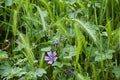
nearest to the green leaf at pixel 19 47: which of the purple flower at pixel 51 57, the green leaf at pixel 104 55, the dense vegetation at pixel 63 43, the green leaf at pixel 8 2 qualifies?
the dense vegetation at pixel 63 43

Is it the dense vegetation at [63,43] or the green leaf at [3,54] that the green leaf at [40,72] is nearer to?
the dense vegetation at [63,43]

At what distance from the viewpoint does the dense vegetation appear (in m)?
1.40

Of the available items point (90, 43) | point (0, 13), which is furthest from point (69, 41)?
point (0, 13)

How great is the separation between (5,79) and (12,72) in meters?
0.11

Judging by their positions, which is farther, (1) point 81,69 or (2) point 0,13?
(2) point 0,13

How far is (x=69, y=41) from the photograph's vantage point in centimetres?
150

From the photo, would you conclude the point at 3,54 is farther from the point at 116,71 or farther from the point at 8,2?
the point at 116,71

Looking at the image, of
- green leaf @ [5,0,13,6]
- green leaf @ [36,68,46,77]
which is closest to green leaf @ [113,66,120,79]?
green leaf @ [36,68,46,77]

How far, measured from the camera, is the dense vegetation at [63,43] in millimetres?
1404

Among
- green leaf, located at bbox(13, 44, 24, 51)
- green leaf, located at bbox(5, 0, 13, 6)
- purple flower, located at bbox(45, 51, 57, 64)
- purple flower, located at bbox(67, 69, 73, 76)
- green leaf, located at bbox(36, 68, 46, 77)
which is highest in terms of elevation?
green leaf, located at bbox(5, 0, 13, 6)

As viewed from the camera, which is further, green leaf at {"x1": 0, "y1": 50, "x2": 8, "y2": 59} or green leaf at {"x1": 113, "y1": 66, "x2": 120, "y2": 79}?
green leaf at {"x1": 0, "y1": 50, "x2": 8, "y2": 59}

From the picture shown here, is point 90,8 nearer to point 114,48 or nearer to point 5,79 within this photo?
point 114,48

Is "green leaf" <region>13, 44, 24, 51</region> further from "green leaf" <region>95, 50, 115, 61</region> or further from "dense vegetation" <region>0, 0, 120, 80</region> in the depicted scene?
"green leaf" <region>95, 50, 115, 61</region>

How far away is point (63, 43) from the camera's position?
151 centimetres
